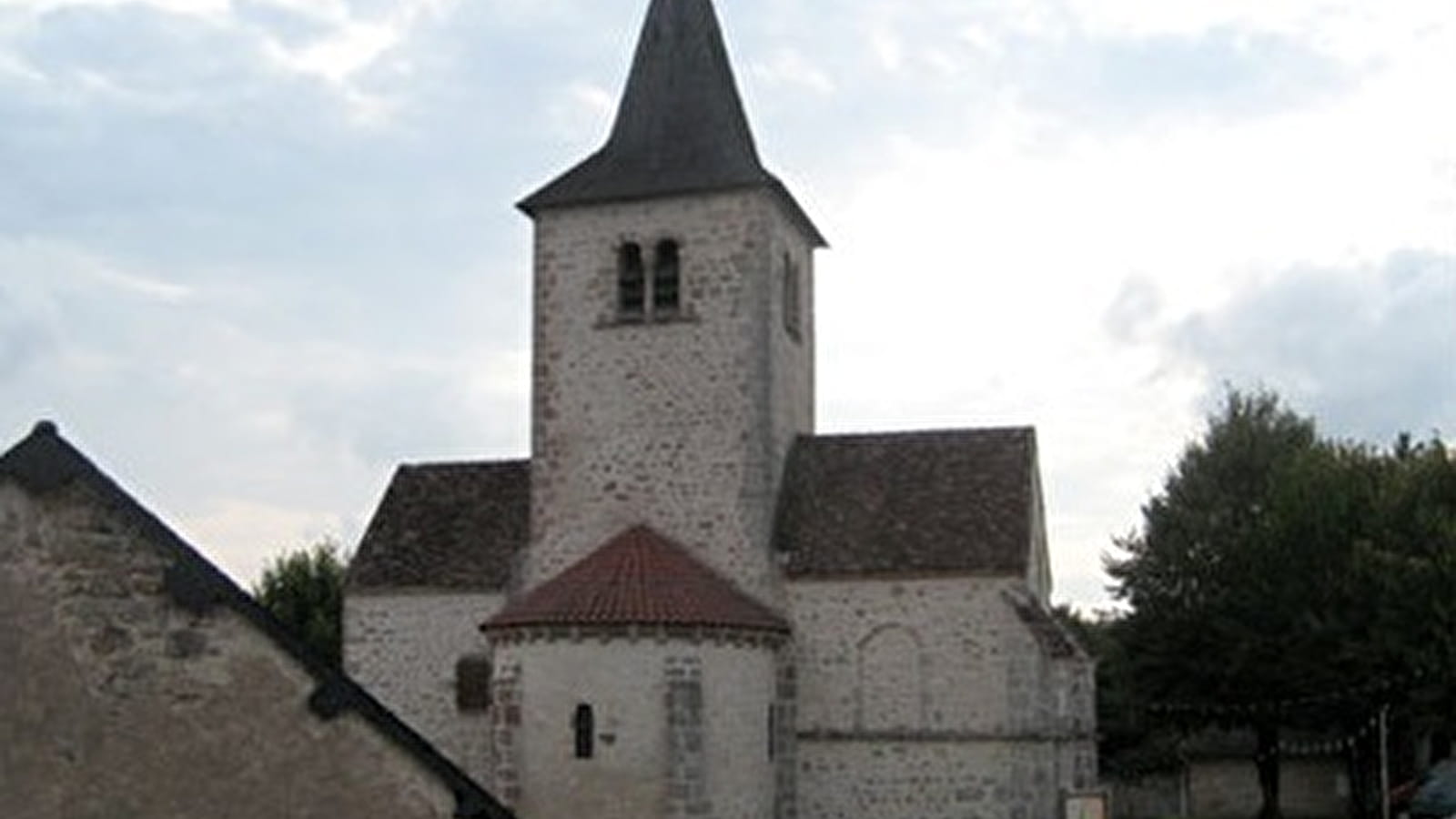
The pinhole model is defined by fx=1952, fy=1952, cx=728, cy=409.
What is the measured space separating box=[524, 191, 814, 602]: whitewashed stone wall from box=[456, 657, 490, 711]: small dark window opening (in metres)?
1.72

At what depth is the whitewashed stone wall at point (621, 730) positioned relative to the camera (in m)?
27.6

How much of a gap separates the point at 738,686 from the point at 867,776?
3.07 metres

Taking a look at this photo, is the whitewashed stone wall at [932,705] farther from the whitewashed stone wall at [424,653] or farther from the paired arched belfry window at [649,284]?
the whitewashed stone wall at [424,653]

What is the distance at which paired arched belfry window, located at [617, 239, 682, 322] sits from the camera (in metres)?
32.9

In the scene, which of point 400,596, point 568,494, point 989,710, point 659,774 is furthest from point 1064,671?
point 400,596

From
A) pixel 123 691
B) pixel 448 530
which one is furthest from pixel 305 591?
pixel 123 691

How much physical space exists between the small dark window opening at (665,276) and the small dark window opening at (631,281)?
0.20 meters

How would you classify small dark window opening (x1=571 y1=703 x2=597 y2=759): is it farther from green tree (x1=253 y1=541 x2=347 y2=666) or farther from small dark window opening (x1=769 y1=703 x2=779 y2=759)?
green tree (x1=253 y1=541 x2=347 y2=666)

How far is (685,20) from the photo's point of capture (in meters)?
34.4

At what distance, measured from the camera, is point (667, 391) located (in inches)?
1281

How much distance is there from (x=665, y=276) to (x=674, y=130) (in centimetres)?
260

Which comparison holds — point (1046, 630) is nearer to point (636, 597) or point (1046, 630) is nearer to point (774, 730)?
point (774, 730)

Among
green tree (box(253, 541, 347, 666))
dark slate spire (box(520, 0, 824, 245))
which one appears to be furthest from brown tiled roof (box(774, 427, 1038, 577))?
green tree (box(253, 541, 347, 666))

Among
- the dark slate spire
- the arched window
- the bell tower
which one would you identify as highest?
the dark slate spire
